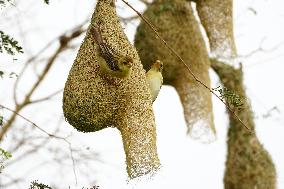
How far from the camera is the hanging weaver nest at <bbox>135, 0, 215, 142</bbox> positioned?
3.39m

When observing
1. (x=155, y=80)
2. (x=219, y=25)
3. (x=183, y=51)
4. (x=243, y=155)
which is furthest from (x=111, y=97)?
(x=243, y=155)

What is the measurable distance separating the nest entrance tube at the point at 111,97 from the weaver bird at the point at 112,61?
0.02m

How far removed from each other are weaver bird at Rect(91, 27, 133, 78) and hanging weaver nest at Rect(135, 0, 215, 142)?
139cm

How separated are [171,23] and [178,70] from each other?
0.27 meters

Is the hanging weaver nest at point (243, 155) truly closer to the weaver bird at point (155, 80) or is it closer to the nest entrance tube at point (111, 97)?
the weaver bird at point (155, 80)

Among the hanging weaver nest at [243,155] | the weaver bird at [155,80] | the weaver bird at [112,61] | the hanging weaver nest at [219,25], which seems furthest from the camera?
the hanging weaver nest at [243,155]

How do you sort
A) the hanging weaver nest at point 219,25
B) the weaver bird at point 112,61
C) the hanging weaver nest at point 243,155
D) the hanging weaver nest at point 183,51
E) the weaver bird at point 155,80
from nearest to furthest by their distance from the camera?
the weaver bird at point 112,61 → the weaver bird at point 155,80 → the hanging weaver nest at point 219,25 → the hanging weaver nest at point 183,51 → the hanging weaver nest at point 243,155

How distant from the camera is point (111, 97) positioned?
2.07m

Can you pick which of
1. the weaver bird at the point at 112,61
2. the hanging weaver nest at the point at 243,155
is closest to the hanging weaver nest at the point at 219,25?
the hanging weaver nest at the point at 243,155

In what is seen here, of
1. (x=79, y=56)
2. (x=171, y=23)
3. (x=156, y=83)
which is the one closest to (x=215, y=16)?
(x=171, y=23)

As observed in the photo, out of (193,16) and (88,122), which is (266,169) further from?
(88,122)

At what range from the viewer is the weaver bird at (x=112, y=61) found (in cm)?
197

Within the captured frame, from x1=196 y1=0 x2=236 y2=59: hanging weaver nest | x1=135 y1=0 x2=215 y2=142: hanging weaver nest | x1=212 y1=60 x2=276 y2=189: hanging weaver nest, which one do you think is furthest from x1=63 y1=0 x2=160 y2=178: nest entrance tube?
x1=212 y1=60 x2=276 y2=189: hanging weaver nest

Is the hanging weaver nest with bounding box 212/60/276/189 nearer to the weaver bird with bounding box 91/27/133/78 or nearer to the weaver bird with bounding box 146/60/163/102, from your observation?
the weaver bird with bounding box 146/60/163/102
